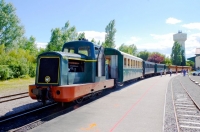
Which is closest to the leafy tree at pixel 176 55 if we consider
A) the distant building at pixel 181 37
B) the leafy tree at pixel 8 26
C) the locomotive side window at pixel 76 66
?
the distant building at pixel 181 37

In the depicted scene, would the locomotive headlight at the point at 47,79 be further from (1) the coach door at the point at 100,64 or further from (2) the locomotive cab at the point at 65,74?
(1) the coach door at the point at 100,64

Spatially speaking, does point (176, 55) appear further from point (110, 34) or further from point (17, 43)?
point (17, 43)

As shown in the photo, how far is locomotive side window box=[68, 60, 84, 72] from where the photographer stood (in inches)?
318

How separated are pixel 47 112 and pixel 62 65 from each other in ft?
6.25

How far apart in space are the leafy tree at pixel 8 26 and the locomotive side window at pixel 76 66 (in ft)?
111

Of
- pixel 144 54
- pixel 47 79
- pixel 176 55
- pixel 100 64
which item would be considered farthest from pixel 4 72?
pixel 144 54

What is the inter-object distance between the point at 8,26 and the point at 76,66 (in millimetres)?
35108

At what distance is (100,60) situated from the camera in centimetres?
1000

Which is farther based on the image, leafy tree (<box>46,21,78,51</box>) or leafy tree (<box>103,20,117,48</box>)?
leafy tree (<box>103,20,117,48</box>)

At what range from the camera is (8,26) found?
125 feet

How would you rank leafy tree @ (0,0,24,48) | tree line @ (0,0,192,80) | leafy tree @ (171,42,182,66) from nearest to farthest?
tree line @ (0,0,192,80) → leafy tree @ (0,0,24,48) → leafy tree @ (171,42,182,66)

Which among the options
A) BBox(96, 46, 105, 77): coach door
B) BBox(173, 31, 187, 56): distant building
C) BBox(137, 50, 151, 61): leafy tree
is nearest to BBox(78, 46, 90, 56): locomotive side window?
BBox(96, 46, 105, 77): coach door

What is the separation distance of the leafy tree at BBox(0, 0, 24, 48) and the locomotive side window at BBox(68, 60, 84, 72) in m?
33.7

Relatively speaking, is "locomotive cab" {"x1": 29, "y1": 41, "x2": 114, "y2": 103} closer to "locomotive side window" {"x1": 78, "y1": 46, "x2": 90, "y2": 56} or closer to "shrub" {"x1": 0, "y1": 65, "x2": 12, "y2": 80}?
"locomotive side window" {"x1": 78, "y1": 46, "x2": 90, "y2": 56}
